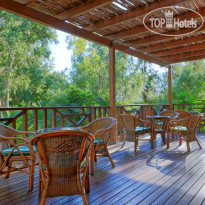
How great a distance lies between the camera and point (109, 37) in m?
5.02

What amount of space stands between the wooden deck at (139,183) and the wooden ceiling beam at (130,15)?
263cm

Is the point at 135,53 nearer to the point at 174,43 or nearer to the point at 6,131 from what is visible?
the point at 174,43

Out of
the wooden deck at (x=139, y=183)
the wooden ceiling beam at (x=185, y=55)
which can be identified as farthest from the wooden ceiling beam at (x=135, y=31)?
the wooden ceiling beam at (x=185, y=55)

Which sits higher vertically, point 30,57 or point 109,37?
point 30,57

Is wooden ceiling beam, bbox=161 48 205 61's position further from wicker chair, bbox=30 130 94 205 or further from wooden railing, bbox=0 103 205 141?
wicker chair, bbox=30 130 94 205

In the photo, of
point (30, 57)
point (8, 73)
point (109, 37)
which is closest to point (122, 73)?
point (30, 57)

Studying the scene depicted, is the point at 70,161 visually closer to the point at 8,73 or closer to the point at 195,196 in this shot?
the point at 195,196

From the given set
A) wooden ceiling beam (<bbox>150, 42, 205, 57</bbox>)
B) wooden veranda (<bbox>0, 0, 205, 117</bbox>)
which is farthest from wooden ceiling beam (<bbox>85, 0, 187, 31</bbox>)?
wooden ceiling beam (<bbox>150, 42, 205, 57</bbox>)

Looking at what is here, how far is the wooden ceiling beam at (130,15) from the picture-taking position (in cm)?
345

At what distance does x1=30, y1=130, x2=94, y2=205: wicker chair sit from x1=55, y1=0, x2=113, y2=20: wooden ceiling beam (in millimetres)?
2322

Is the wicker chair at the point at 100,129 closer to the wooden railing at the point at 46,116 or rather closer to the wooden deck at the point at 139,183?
the wooden deck at the point at 139,183

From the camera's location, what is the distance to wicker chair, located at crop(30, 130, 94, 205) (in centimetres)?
179

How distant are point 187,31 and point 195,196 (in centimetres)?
376

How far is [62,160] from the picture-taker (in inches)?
73.0
